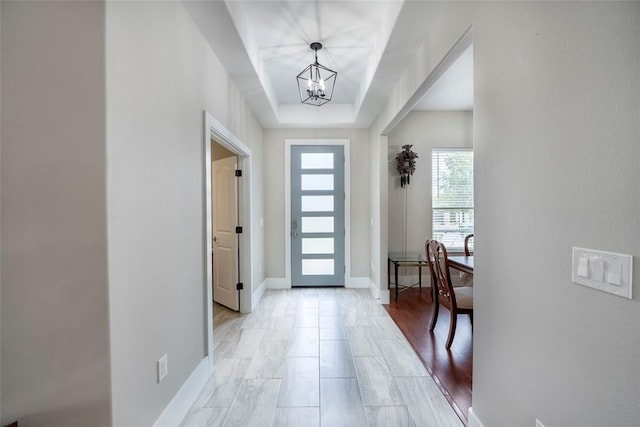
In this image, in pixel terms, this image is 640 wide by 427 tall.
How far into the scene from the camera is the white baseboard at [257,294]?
3.63m

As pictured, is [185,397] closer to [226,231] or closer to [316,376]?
[316,376]

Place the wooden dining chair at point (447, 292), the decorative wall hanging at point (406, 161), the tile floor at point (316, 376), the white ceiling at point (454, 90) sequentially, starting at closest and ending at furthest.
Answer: the tile floor at point (316, 376) < the wooden dining chair at point (447, 292) < the white ceiling at point (454, 90) < the decorative wall hanging at point (406, 161)

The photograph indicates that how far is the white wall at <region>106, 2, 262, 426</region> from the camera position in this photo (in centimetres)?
122

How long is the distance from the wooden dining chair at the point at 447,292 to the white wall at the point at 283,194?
174cm

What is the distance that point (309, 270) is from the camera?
14.9ft

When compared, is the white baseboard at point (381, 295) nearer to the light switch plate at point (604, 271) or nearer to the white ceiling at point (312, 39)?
the white ceiling at point (312, 39)

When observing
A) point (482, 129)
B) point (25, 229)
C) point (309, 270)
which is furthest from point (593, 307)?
point (309, 270)

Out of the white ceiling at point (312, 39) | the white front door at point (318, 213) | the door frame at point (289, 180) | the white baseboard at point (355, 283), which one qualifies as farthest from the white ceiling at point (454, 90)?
the white baseboard at point (355, 283)

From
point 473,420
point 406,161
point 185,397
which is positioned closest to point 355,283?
point 406,161

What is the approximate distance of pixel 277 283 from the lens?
14.8 ft

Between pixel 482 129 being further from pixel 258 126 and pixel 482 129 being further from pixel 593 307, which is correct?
pixel 258 126

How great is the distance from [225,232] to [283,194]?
1.23 metres

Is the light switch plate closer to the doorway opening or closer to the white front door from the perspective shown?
the doorway opening

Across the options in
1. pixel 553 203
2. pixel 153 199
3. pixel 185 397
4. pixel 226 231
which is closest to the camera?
pixel 553 203
